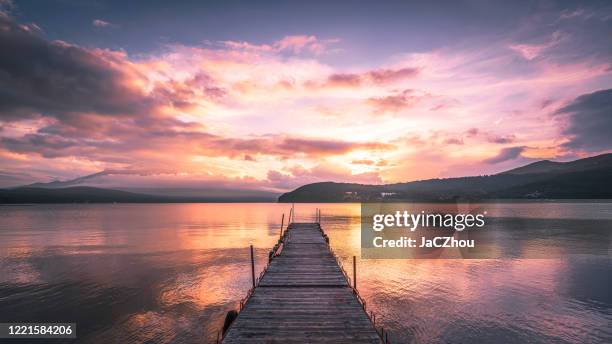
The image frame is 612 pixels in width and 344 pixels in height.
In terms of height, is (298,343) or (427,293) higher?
(298,343)

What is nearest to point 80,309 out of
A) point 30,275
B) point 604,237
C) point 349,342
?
point 30,275

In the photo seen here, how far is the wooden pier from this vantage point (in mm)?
13484

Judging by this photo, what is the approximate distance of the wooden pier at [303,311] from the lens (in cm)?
1348

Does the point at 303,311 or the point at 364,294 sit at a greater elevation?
the point at 303,311

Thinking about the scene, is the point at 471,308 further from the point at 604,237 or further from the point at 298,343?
the point at 604,237

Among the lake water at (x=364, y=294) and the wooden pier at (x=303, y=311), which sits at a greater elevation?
the wooden pier at (x=303, y=311)

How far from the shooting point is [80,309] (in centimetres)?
2509

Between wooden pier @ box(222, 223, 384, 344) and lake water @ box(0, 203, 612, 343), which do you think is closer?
wooden pier @ box(222, 223, 384, 344)

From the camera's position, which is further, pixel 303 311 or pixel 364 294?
pixel 364 294

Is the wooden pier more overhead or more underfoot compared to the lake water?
more overhead

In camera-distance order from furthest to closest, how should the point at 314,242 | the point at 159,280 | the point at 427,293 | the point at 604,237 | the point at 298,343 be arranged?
1. the point at 604,237
2. the point at 314,242
3. the point at 159,280
4. the point at 427,293
5. the point at 298,343

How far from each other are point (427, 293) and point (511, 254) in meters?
26.1

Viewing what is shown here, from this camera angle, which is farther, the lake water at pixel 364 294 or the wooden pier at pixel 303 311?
the lake water at pixel 364 294

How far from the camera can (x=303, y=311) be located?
16297 millimetres
